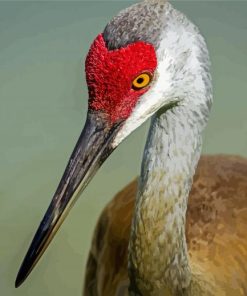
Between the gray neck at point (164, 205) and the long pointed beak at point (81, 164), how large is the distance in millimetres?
87

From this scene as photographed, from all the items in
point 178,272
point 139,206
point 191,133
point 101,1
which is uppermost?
point 101,1

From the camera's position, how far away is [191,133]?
1193 millimetres

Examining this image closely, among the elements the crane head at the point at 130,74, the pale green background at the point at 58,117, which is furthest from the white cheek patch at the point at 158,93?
the pale green background at the point at 58,117

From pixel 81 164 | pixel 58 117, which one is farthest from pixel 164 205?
pixel 58 117

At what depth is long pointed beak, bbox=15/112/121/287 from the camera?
1.18 m

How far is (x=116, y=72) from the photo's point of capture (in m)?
1.12

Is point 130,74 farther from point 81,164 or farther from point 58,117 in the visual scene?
point 58,117

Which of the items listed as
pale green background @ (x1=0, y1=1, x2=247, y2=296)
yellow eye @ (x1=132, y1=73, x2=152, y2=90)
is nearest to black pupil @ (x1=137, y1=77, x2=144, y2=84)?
yellow eye @ (x1=132, y1=73, x2=152, y2=90)

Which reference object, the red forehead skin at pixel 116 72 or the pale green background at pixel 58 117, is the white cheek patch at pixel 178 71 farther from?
the pale green background at pixel 58 117

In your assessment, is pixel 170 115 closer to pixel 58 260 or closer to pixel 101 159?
pixel 101 159

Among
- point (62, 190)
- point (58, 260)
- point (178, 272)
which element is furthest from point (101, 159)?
point (58, 260)

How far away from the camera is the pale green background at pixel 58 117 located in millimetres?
2369

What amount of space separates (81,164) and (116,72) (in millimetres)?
184

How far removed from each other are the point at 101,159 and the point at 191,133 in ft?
0.54
